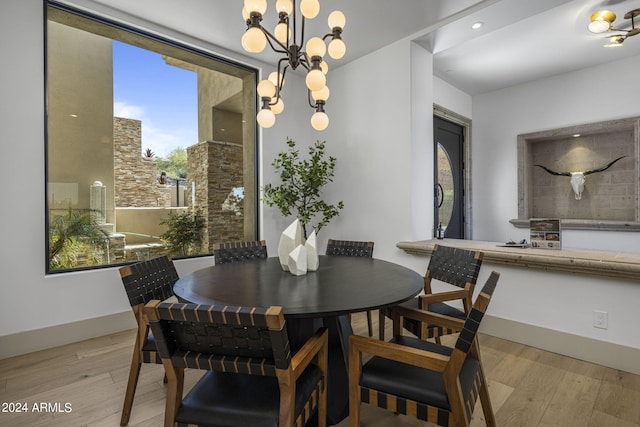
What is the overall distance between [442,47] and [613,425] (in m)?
3.45

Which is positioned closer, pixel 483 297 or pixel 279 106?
pixel 483 297

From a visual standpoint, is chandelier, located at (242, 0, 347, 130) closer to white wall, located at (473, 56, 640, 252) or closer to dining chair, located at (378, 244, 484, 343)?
dining chair, located at (378, 244, 484, 343)

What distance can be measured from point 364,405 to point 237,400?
1.04m

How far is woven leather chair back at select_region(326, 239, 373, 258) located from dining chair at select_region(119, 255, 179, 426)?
Result: 1.48m

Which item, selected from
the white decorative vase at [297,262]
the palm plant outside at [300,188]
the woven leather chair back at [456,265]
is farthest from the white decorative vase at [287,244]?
the palm plant outside at [300,188]

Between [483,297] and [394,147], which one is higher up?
[394,147]

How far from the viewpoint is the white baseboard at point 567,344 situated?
2.22 metres

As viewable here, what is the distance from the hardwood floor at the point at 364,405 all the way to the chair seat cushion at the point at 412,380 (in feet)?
1.77

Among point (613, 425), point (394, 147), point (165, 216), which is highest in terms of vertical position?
point (394, 147)

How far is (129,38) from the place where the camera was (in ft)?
10.2

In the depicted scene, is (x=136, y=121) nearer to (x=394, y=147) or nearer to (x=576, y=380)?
(x=394, y=147)

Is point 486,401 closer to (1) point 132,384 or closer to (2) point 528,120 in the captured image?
(1) point 132,384

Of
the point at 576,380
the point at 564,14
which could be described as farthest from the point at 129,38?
the point at 576,380

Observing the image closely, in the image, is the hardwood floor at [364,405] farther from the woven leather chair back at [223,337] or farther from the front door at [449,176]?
the front door at [449,176]
